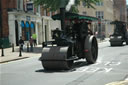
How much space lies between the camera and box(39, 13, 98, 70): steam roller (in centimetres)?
1260

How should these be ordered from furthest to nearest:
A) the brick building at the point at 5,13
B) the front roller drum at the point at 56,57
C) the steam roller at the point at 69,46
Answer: the brick building at the point at 5,13 → the steam roller at the point at 69,46 → the front roller drum at the point at 56,57

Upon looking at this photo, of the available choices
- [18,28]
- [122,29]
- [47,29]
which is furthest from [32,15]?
[122,29]

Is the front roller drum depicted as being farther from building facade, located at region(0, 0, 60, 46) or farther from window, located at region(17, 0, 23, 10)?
window, located at region(17, 0, 23, 10)

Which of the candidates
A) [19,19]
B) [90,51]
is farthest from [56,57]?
[19,19]

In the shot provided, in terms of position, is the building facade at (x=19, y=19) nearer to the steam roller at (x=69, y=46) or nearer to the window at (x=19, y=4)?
the window at (x=19, y=4)

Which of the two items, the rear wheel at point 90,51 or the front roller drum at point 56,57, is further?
the rear wheel at point 90,51

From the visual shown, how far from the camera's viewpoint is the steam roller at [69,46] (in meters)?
12.6

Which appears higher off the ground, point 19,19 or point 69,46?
point 19,19

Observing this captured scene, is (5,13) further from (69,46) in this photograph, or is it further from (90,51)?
(69,46)

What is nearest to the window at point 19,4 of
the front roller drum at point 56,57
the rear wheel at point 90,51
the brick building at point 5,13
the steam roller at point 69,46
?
the brick building at point 5,13

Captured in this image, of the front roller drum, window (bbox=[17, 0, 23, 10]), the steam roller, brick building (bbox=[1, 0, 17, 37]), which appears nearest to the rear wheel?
the steam roller

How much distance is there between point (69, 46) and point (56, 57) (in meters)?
0.89

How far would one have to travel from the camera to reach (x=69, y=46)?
513 inches

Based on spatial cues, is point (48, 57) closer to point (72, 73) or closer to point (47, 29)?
point (72, 73)
